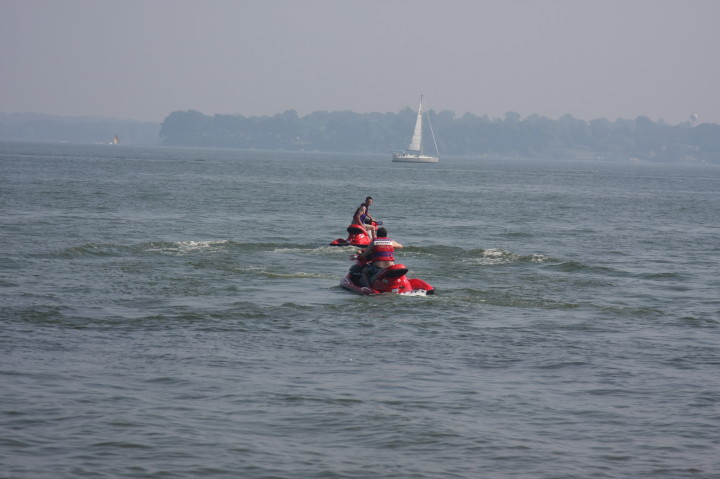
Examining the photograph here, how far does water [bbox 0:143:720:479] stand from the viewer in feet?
36.9

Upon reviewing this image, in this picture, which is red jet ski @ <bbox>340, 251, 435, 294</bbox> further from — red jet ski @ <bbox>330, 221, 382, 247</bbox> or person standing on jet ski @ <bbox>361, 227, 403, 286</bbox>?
red jet ski @ <bbox>330, 221, 382, 247</bbox>

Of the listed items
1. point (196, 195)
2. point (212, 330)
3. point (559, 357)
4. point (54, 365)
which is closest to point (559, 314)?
point (559, 357)

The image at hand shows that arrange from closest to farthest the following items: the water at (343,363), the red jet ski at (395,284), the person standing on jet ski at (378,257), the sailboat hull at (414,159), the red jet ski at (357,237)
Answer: the water at (343,363), the red jet ski at (395,284), the person standing on jet ski at (378,257), the red jet ski at (357,237), the sailboat hull at (414,159)

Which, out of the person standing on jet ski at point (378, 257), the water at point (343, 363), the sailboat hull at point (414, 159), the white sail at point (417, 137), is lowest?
the water at point (343, 363)

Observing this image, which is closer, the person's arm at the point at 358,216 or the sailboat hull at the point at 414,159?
the person's arm at the point at 358,216

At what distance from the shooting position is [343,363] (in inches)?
612

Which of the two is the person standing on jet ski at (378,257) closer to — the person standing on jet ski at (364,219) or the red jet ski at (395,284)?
the red jet ski at (395,284)

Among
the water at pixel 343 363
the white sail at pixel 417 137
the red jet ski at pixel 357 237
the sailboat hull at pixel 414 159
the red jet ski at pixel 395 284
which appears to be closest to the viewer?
the water at pixel 343 363

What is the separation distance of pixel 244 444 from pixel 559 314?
11065mm

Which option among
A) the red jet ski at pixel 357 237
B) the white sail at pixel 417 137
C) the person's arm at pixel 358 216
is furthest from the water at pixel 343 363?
the white sail at pixel 417 137

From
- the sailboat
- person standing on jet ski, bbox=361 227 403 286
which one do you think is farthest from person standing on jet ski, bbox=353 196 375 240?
the sailboat

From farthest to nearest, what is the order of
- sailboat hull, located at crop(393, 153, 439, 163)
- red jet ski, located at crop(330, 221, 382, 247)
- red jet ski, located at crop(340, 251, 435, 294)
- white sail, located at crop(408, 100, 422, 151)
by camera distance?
sailboat hull, located at crop(393, 153, 439, 163) < white sail, located at crop(408, 100, 422, 151) < red jet ski, located at crop(330, 221, 382, 247) < red jet ski, located at crop(340, 251, 435, 294)

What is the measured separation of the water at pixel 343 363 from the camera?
1125cm

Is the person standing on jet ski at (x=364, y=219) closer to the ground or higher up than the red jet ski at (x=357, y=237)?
higher up
